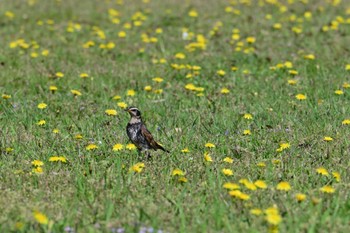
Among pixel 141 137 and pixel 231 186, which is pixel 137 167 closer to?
pixel 141 137

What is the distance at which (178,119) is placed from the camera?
274 inches

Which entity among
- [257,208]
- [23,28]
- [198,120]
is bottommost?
[23,28]

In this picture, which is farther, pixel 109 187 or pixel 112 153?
pixel 112 153

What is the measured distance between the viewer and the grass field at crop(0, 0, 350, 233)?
4.55 metres

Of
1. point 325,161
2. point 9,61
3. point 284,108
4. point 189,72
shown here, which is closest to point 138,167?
point 325,161

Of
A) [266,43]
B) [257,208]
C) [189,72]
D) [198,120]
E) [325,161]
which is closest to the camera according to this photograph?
[257,208]

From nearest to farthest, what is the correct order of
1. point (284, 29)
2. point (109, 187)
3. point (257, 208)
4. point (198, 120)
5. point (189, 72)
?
point (257, 208) → point (109, 187) → point (198, 120) → point (189, 72) → point (284, 29)

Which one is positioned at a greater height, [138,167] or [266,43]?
[138,167]

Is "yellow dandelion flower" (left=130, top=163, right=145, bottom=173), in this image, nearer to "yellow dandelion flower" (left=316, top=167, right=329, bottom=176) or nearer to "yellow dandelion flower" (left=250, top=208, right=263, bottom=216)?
"yellow dandelion flower" (left=250, top=208, right=263, bottom=216)

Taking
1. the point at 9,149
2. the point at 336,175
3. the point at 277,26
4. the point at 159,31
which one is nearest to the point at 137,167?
the point at 9,149

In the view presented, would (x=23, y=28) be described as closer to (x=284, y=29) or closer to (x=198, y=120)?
(x=284, y=29)

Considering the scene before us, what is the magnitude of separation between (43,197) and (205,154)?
4.84 ft

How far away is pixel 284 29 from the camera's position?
37.6 ft

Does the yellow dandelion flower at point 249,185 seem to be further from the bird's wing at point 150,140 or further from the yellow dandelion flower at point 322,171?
the bird's wing at point 150,140
